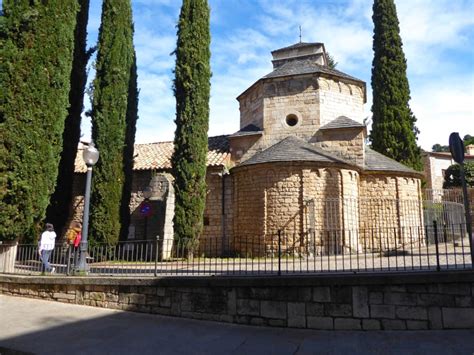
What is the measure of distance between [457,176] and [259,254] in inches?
1036

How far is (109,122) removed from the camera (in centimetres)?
1434

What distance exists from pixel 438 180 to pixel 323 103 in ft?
92.4

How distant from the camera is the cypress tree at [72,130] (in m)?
14.3

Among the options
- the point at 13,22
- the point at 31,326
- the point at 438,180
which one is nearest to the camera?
the point at 31,326

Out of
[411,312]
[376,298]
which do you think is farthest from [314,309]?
[411,312]

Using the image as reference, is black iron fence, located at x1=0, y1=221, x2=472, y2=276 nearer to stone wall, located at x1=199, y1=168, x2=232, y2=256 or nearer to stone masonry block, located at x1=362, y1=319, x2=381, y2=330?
stone wall, located at x1=199, y1=168, x2=232, y2=256

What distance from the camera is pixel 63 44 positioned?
1053 cm

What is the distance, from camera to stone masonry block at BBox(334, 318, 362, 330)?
578 centimetres

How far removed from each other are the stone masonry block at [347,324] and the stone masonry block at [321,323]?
81mm

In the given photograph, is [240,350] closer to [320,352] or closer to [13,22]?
[320,352]

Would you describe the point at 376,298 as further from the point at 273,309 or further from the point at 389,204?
the point at 389,204

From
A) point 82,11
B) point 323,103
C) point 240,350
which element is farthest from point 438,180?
point 240,350

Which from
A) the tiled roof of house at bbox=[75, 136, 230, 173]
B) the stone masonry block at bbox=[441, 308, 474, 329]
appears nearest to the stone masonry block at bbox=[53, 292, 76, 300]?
the stone masonry block at bbox=[441, 308, 474, 329]

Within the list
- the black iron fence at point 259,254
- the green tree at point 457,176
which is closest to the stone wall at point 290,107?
the black iron fence at point 259,254
